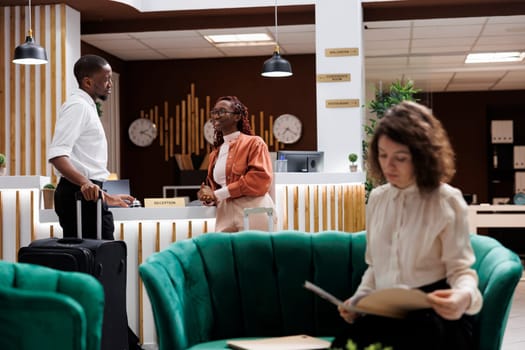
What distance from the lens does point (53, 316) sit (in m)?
2.51

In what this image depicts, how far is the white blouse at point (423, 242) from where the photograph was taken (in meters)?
2.47

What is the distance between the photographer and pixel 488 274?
271 cm

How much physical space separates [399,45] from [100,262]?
26.8ft

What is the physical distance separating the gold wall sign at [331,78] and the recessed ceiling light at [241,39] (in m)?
2.38

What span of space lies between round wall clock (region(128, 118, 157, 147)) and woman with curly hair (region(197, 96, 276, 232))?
8.09 metres

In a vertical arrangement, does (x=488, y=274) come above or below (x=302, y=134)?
below

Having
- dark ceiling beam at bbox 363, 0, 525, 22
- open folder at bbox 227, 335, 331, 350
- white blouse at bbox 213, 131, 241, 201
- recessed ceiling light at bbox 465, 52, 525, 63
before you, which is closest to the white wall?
dark ceiling beam at bbox 363, 0, 525, 22

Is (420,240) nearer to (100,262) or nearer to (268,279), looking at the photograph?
(268,279)

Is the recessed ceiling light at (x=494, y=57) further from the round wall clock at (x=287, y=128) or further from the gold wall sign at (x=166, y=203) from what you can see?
the gold wall sign at (x=166, y=203)

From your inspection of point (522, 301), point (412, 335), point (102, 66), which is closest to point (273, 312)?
point (412, 335)

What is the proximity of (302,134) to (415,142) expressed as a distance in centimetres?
1007

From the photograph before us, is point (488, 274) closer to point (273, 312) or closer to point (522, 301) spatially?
point (273, 312)

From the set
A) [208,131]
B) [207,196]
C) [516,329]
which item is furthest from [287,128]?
[207,196]

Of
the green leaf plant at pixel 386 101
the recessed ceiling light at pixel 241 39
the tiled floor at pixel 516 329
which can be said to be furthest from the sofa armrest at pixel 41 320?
the recessed ceiling light at pixel 241 39
